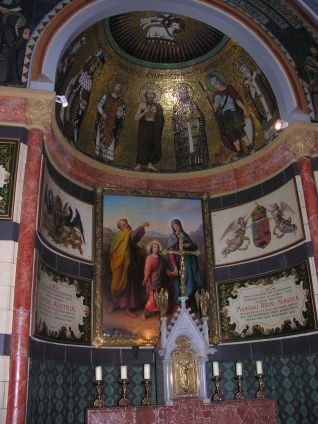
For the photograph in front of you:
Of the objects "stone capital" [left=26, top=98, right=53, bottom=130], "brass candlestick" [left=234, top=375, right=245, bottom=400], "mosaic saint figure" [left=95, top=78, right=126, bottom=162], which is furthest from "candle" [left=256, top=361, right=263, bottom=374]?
"stone capital" [left=26, top=98, right=53, bottom=130]

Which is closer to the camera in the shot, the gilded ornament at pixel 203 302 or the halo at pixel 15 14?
the halo at pixel 15 14

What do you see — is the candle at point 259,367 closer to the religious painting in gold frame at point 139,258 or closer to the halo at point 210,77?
the religious painting in gold frame at point 139,258

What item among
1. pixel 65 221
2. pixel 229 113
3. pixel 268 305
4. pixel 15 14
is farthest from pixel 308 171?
pixel 15 14

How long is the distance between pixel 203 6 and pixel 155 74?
99.8 inches

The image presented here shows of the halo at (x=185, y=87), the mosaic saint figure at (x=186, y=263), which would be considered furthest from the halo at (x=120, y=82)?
the mosaic saint figure at (x=186, y=263)

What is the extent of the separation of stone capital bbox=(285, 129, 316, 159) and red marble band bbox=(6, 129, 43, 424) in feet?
17.2

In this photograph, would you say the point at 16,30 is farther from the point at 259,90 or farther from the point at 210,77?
the point at 259,90

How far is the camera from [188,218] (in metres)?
12.7

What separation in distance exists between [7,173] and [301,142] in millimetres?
6029

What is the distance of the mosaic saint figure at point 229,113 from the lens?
41.8 feet

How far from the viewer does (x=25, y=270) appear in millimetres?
8219

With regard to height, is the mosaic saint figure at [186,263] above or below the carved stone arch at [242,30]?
below

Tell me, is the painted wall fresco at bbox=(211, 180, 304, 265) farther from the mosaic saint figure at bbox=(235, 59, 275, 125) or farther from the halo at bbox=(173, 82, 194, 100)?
the halo at bbox=(173, 82, 194, 100)

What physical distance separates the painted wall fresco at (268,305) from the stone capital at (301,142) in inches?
93.4
